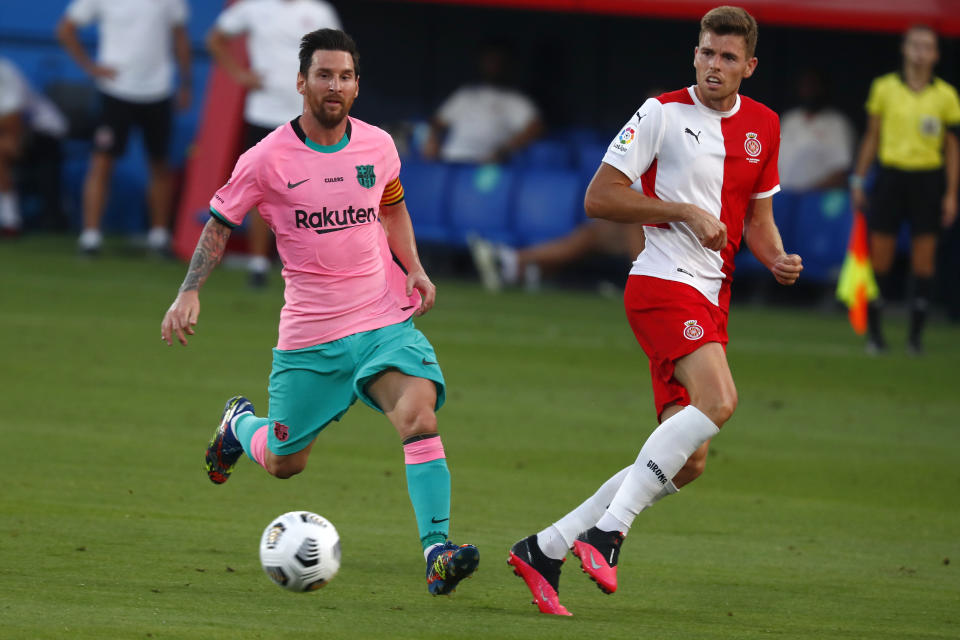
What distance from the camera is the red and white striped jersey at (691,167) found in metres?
5.99

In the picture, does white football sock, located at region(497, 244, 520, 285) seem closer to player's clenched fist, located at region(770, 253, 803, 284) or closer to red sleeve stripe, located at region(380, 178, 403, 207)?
red sleeve stripe, located at region(380, 178, 403, 207)

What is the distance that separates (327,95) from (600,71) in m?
15.0

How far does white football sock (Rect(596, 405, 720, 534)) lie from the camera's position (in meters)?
5.70

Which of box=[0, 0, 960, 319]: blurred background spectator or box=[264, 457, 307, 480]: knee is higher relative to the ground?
box=[264, 457, 307, 480]: knee

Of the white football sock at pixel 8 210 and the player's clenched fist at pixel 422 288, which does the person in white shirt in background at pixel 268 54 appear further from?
the player's clenched fist at pixel 422 288

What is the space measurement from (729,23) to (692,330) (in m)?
1.16

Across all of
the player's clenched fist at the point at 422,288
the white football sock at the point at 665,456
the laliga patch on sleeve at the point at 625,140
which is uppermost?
the laliga patch on sleeve at the point at 625,140

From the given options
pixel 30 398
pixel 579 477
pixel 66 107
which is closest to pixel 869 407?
pixel 579 477

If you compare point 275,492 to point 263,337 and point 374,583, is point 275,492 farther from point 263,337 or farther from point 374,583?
point 263,337

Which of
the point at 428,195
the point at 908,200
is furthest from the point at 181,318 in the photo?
the point at 428,195

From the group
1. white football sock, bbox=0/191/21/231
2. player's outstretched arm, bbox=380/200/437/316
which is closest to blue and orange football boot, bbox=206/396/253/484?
player's outstretched arm, bbox=380/200/437/316

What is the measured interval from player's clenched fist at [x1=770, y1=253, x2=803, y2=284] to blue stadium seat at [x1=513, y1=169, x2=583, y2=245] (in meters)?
11.4

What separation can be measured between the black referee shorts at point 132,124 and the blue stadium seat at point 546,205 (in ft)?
12.9

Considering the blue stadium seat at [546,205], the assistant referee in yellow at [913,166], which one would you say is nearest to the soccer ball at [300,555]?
the assistant referee in yellow at [913,166]
